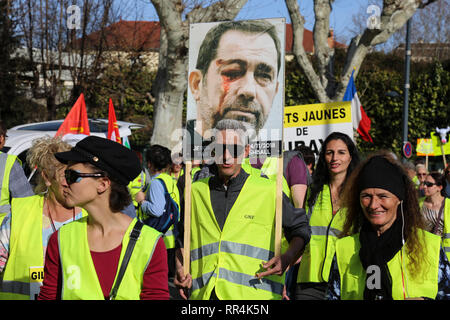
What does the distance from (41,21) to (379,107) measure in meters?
13.7

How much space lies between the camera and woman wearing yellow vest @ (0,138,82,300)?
11.6ft

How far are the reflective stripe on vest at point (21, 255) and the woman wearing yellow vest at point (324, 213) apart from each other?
6.68 feet

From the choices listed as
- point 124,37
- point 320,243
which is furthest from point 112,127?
point 124,37

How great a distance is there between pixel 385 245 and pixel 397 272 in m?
0.16

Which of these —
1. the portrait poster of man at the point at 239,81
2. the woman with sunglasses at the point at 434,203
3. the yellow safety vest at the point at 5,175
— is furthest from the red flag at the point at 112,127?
the portrait poster of man at the point at 239,81

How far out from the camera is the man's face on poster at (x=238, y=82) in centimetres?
439

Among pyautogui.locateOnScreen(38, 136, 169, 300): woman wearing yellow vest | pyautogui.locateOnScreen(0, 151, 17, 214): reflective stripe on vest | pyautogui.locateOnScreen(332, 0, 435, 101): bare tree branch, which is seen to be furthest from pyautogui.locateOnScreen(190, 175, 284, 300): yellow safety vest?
pyautogui.locateOnScreen(332, 0, 435, 101): bare tree branch

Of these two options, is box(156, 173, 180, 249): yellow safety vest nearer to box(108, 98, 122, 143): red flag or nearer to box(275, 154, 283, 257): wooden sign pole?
box(108, 98, 122, 143): red flag

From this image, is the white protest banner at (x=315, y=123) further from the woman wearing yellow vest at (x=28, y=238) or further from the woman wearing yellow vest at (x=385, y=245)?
the woman wearing yellow vest at (x=28, y=238)

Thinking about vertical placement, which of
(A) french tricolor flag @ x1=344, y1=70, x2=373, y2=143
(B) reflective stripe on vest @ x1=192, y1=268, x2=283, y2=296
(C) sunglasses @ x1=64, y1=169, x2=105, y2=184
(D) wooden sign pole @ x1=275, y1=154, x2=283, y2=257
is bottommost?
(B) reflective stripe on vest @ x1=192, y1=268, x2=283, y2=296

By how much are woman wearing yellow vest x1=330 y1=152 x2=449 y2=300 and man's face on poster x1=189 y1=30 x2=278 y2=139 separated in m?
1.06

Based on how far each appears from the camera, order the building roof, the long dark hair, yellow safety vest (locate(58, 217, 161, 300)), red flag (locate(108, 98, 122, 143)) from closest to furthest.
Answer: yellow safety vest (locate(58, 217, 161, 300)) → the long dark hair → red flag (locate(108, 98, 122, 143)) → the building roof
